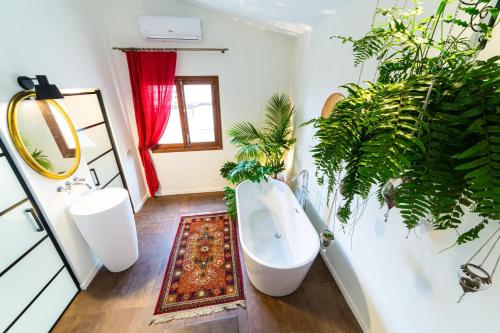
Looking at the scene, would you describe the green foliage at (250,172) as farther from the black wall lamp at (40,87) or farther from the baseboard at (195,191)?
the black wall lamp at (40,87)

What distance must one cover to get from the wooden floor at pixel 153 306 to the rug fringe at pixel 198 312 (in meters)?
0.03

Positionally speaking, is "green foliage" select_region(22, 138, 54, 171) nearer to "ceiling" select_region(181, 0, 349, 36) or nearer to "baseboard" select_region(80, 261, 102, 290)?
"baseboard" select_region(80, 261, 102, 290)

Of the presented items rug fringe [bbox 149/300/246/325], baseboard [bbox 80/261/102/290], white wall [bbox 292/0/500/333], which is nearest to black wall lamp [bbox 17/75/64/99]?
baseboard [bbox 80/261/102/290]

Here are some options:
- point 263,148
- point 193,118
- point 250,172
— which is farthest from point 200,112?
point 250,172

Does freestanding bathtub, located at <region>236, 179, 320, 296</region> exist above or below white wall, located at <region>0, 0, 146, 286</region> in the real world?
below

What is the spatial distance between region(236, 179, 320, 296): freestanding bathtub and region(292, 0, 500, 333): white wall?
0.27 meters

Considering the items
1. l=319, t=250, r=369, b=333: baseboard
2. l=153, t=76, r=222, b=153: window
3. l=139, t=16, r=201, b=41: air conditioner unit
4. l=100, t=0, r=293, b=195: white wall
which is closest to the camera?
l=319, t=250, r=369, b=333: baseboard

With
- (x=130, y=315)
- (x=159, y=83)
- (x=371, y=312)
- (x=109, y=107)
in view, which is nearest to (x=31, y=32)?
(x=109, y=107)

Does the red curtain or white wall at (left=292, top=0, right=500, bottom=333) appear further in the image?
the red curtain

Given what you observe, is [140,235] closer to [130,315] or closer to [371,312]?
[130,315]

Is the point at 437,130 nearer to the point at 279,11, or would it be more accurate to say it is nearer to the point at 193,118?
the point at 279,11

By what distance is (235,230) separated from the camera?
2547mm

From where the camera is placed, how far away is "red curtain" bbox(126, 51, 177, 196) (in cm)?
249

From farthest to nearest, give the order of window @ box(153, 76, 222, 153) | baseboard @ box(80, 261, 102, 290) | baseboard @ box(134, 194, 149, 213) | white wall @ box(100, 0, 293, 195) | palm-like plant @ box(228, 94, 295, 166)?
baseboard @ box(134, 194, 149, 213)
window @ box(153, 76, 222, 153)
palm-like plant @ box(228, 94, 295, 166)
white wall @ box(100, 0, 293, 195)
baseboard @ box(80, 261, 102, 290)
